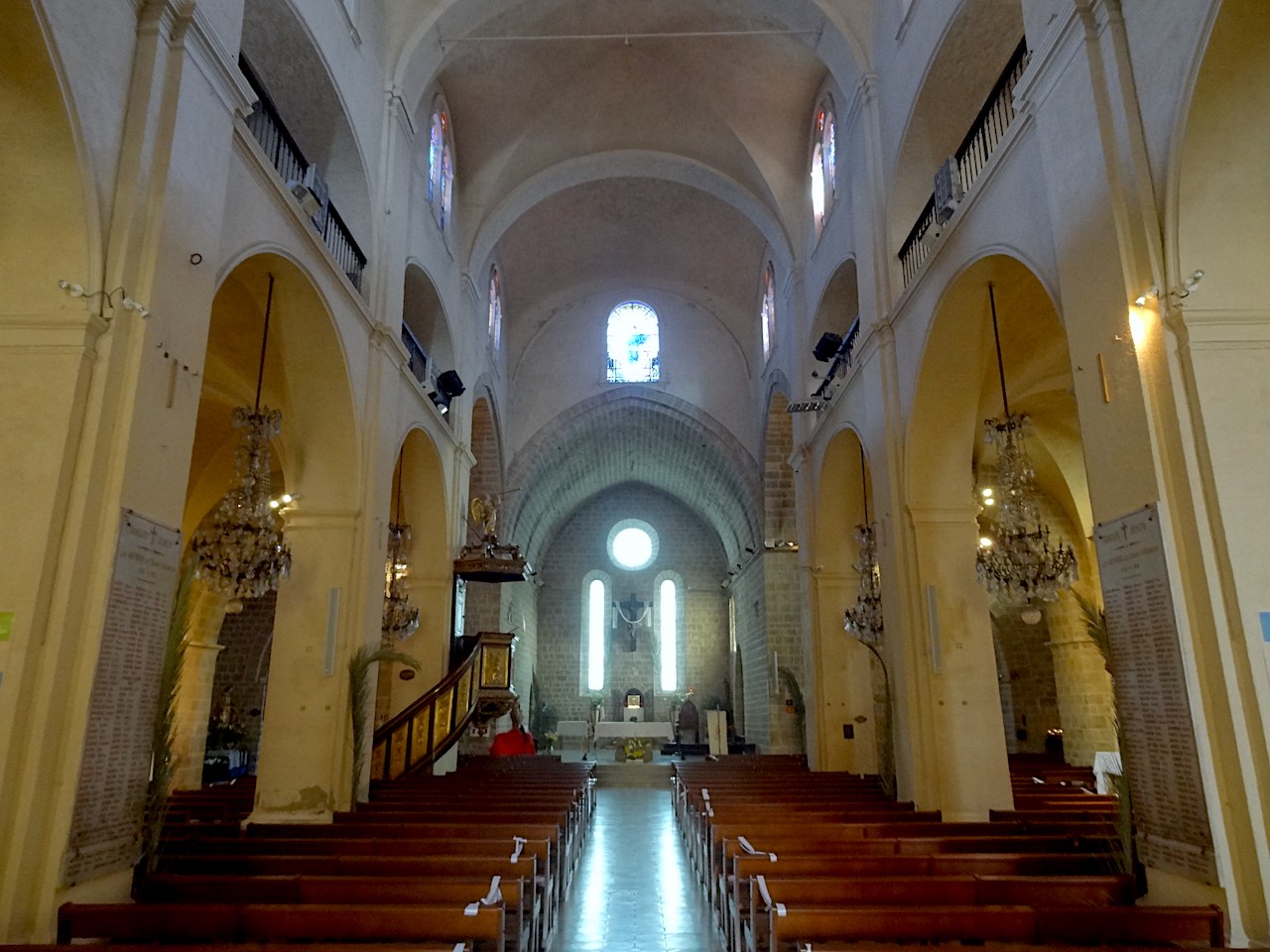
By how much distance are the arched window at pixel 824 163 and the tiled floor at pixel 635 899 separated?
9.77 m

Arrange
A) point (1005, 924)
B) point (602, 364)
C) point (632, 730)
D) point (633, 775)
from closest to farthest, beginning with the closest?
point (1005, 924) < point (633, 775) < point (632, 730) < point (602, 364)

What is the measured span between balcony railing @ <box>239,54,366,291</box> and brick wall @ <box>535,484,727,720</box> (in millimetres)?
20017

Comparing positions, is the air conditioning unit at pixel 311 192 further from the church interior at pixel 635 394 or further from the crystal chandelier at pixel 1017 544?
the crystal chandelier at pixel 1017 544

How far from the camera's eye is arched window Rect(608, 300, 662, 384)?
73.7 ft

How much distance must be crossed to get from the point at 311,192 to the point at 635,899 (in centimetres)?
754

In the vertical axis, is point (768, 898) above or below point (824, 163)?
below

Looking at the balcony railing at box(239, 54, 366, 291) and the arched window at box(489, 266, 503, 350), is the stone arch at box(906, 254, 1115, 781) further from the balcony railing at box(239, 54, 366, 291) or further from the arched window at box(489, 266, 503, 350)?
the arched window at box(489, 266, 503, 350)

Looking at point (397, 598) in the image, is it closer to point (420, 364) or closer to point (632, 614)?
point (420, 364)

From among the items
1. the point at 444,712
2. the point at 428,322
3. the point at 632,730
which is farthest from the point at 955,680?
the point at 632,730

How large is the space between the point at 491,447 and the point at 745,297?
291 inches

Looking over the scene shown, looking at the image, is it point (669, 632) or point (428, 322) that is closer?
point (428, 322)

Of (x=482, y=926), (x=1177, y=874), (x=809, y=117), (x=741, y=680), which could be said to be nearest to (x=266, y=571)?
(x=482, y=926)

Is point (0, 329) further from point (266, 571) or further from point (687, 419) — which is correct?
point (687, 419)

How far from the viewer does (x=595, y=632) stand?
2930 centimetres
